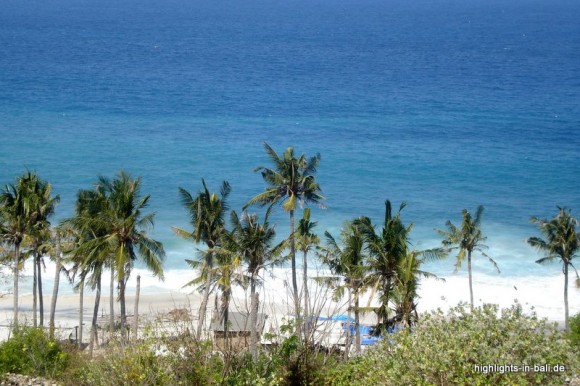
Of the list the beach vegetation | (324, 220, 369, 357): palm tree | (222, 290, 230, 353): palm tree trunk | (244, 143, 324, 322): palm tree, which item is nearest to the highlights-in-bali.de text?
(222, 290, 230, 353): palm tree trunk

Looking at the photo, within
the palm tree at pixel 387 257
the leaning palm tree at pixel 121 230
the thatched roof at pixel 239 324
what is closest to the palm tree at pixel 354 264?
the palm tree at pixel 387 257

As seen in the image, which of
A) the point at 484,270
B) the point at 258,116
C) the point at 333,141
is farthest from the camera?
the point at 258,116

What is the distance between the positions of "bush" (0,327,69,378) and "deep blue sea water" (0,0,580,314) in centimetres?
3410

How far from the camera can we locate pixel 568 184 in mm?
84375

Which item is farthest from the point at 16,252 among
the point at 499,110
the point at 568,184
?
the point at 499,110

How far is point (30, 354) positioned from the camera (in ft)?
89.2

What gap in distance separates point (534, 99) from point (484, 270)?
217ft

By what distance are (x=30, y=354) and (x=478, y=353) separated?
1612 cm

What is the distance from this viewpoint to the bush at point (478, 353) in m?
17.1

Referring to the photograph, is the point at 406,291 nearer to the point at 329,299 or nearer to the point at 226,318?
the point at 226,318

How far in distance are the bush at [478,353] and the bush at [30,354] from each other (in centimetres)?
1299

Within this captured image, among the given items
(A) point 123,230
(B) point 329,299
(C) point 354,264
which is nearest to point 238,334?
(A) point 123,230

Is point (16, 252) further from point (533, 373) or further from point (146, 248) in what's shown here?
point (533, 373)

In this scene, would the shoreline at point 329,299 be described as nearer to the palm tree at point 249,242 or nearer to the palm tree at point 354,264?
the palm tree at point 249,242
